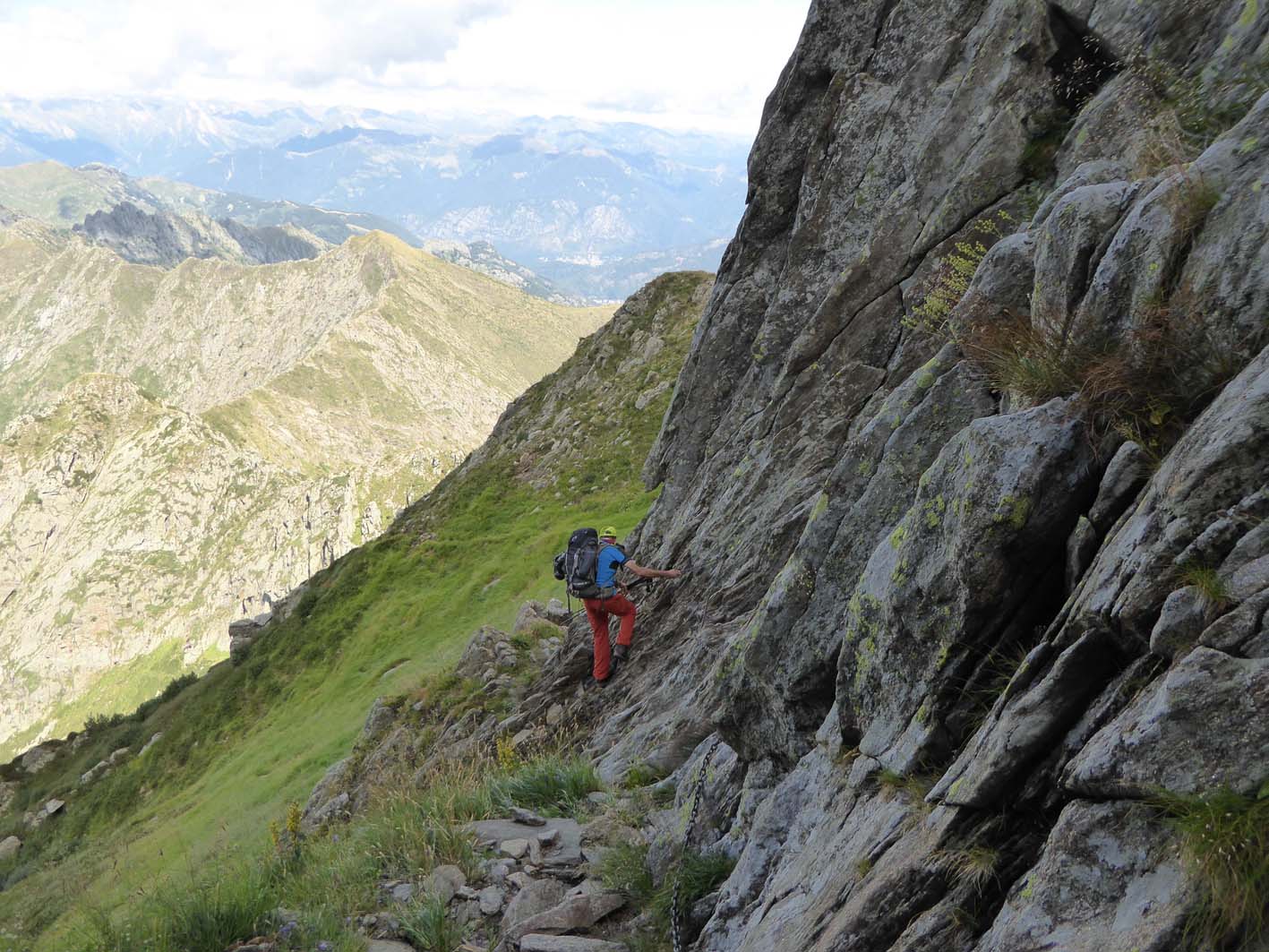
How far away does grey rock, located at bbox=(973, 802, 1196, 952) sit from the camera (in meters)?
3.30

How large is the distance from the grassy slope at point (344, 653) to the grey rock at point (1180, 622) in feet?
65.0

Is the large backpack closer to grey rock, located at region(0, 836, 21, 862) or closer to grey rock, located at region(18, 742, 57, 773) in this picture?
grey rock, located at region(0, 836, 21, 862)

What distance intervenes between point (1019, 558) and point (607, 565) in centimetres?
936

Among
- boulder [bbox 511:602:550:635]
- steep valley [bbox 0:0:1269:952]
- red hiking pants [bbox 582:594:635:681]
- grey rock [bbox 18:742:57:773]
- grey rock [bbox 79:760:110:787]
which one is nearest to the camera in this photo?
steep valley [bbox 0:0:1269:952]

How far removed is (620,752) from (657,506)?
28.6ft

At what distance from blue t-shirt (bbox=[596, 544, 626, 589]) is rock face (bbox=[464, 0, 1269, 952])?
2.58 m

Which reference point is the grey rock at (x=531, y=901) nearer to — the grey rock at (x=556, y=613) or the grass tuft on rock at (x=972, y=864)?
the grass tuft on rock at (x=972, y=864)

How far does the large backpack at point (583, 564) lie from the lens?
13.9 metres

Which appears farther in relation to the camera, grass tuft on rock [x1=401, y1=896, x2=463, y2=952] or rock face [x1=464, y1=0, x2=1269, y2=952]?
grass tuft on rock [x1=401, y1=896, x2=463, y2=952]

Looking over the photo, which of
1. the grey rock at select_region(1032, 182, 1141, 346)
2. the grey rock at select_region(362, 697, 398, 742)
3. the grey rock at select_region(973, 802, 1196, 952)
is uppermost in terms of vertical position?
the grey rock at select_region(1032, 182, 1141, 346)

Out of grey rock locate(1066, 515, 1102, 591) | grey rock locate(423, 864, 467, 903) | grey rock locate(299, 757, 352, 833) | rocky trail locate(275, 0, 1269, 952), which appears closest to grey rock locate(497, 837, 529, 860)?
grey rock locate(423, 864, 467, 903)

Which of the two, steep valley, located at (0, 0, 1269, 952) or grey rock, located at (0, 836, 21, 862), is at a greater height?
steep valley, located at (0, 0, 1269, 952)

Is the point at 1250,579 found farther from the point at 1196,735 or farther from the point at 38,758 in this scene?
the point at 38,758

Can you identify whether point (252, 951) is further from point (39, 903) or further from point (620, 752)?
point (39, 903)
